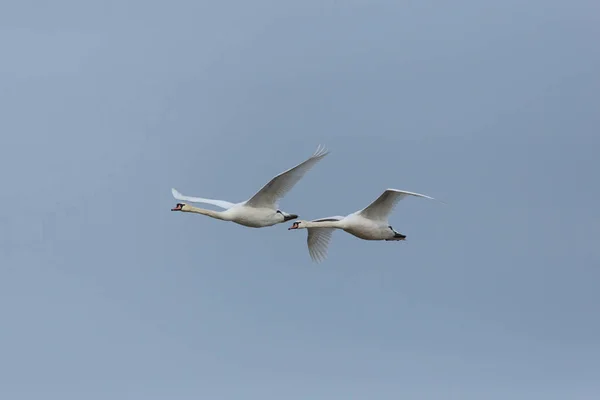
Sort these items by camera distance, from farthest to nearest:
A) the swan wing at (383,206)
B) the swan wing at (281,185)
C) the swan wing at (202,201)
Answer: the swan wing at (202,201), the swan wing at (383,206), the swan wing at (281,185)

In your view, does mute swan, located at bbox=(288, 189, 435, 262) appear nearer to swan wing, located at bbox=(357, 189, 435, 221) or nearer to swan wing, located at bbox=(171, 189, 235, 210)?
swan wing, located at bbox=(357, 189, 435, 221)

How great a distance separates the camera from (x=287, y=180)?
5541 centimetres

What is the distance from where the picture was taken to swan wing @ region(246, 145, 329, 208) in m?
54.2

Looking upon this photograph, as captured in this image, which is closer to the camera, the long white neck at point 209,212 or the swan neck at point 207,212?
the long white neck at point 209,212

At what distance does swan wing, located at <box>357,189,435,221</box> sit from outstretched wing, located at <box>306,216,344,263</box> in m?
5.08

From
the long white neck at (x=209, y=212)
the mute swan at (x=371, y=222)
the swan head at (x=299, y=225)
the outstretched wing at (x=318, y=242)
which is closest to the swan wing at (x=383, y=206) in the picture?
the mute swan at (x=371, y=222)

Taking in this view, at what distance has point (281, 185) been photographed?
5562 cm

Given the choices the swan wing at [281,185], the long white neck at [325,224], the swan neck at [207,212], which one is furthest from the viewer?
the long white neck at [325,224]

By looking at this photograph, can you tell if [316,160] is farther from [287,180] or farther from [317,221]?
[317,221]

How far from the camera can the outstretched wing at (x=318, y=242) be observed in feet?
208

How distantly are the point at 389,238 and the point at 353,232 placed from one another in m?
1.47

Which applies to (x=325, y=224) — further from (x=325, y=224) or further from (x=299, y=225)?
(x=299, y=225)

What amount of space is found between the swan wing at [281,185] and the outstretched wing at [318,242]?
7421mm

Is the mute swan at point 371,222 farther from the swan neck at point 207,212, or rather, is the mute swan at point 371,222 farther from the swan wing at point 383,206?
the swan neck at point 207,212
